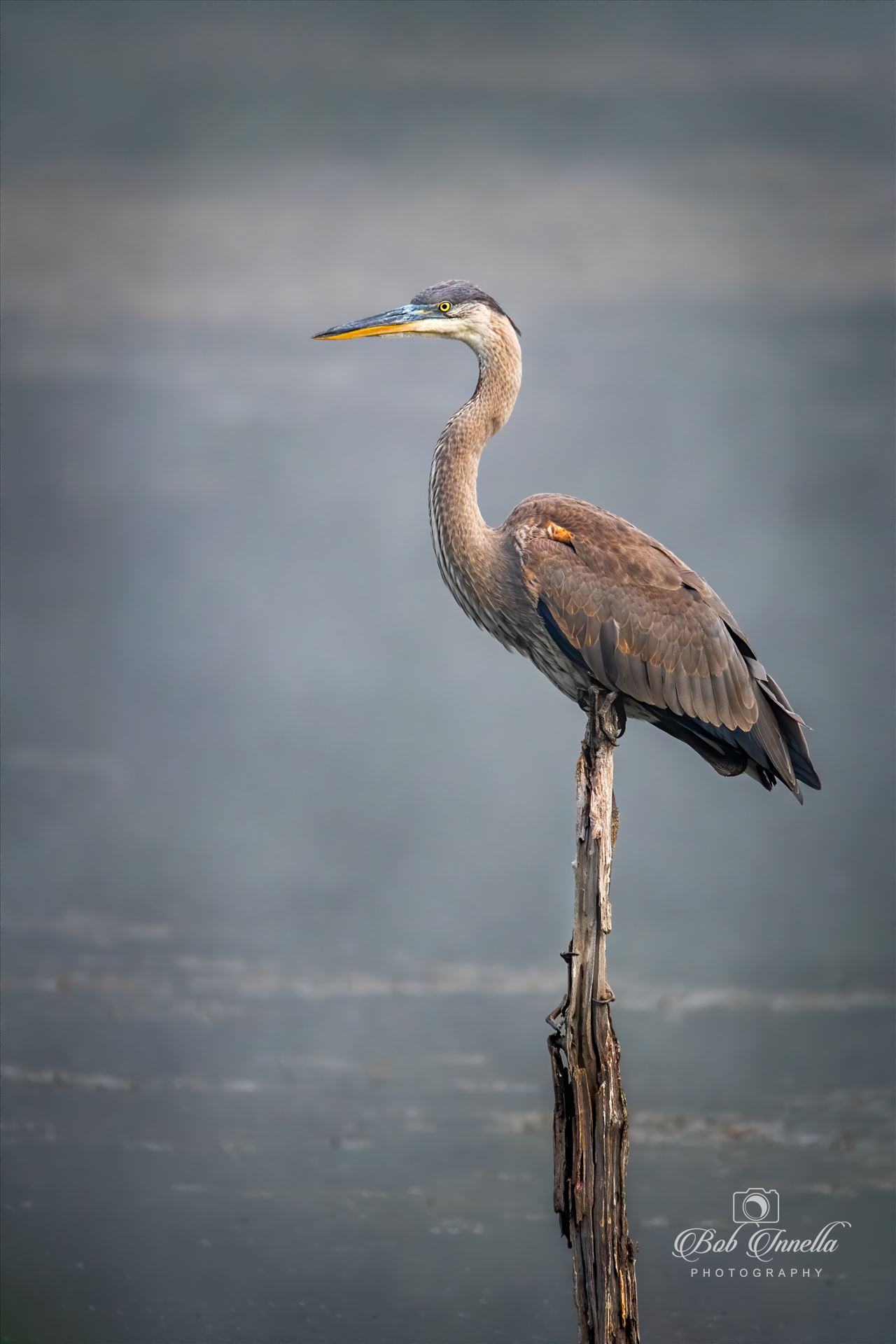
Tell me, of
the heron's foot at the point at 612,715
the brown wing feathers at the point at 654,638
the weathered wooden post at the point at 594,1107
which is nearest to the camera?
the weathered wooden post at the point at 594,1107

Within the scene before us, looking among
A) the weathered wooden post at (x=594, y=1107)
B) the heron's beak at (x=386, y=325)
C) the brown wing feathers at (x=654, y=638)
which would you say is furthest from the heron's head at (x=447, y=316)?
the weathered wooden post at (x=594, y=1107)

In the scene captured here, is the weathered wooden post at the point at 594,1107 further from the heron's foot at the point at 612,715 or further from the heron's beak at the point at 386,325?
the heron's beak at the point at 386,325

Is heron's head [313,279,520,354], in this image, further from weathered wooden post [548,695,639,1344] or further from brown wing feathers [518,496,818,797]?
weathered wooden post [548,695,639,1344]

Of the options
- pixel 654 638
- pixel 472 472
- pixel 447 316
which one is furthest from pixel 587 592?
pixel 447 316

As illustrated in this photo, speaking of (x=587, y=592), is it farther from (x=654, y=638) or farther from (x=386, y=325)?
(x=386, y=325)

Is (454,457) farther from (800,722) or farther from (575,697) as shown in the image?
(800,722)

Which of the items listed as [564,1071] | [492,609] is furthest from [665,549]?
[564,1071]

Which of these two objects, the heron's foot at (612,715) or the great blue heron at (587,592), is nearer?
the heron's foot at (612,715)

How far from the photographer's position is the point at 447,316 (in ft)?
16.3

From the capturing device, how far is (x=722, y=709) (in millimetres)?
4910

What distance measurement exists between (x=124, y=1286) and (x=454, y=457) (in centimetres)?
540

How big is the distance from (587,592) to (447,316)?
1.15 metres

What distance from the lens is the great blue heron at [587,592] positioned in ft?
16.0

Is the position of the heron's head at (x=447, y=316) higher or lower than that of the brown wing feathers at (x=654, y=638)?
higher
